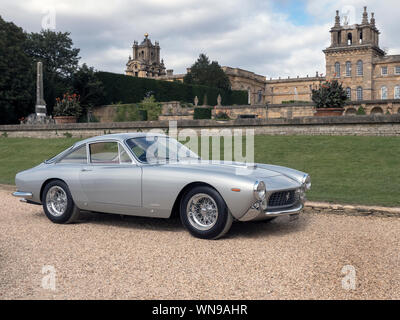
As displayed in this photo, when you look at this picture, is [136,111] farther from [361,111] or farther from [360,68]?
[360,68]

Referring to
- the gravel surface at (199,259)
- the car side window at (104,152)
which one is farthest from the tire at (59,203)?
the car side window at (104,152)

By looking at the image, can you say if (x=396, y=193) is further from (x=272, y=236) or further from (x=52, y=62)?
(x=52, y=62)

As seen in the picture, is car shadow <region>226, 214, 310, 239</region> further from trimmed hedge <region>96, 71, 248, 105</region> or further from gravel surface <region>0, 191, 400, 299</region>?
trimmed hedge <region>96, 71, 248, 105</region>

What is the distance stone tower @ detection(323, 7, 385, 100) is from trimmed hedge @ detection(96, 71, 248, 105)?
27.4m

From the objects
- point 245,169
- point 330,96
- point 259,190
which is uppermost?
point 330,96

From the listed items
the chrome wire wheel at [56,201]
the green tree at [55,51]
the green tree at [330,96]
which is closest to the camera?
the chrome wire wheel at [56,201]

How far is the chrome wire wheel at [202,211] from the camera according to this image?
5293mm

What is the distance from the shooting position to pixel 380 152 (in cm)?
1112

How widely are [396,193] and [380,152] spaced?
138 inches

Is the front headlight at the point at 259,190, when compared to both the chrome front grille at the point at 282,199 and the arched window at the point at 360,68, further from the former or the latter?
the arched window at the point at 360,68

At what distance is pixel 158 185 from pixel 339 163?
6426 millimetres

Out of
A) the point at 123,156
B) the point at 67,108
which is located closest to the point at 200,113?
the point at 67,108

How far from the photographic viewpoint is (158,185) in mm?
5578

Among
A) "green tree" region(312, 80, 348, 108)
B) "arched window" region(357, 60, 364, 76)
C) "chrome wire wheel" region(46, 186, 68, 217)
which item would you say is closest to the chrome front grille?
"chrome wire wheel" region(46, 186, 68, 217)
